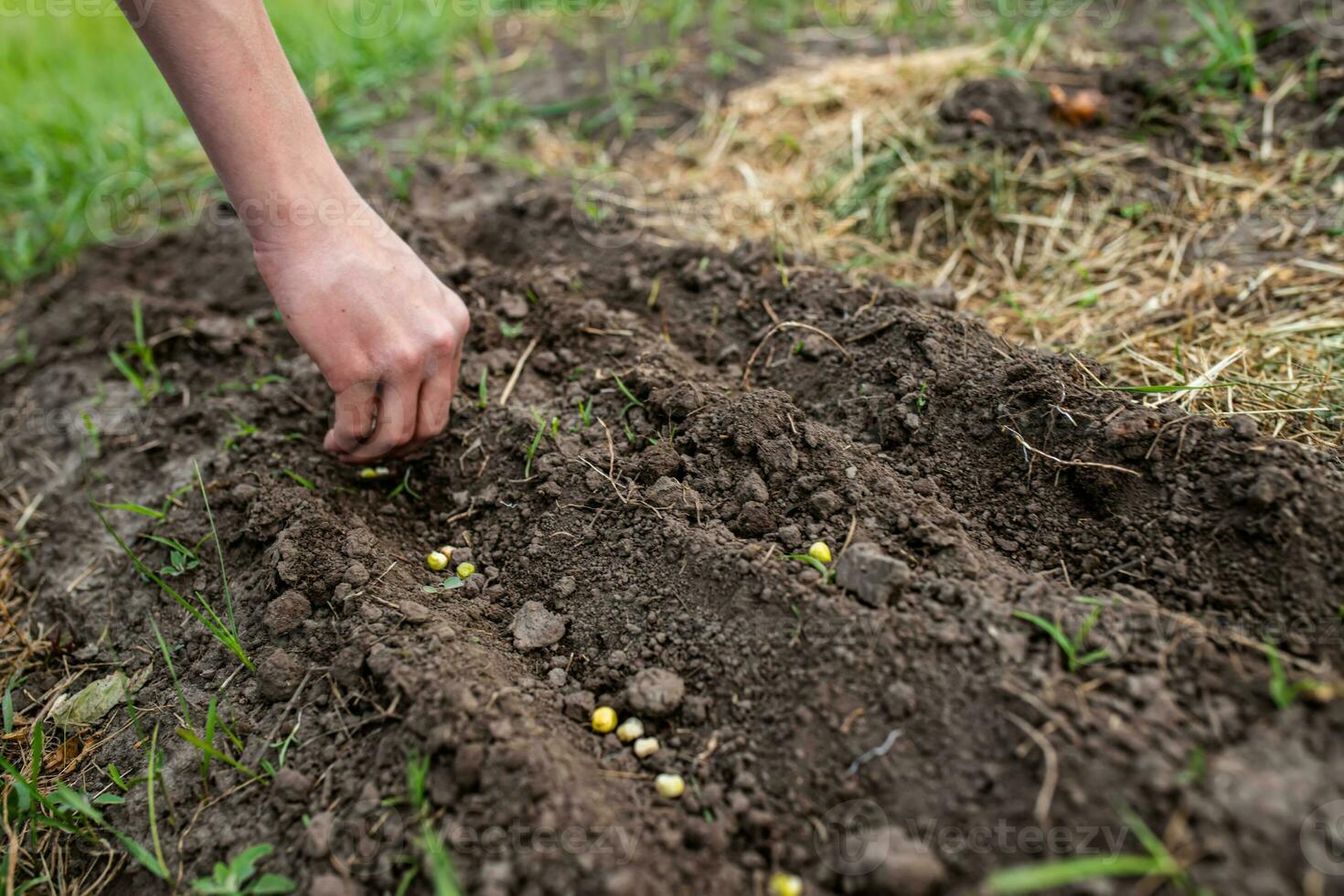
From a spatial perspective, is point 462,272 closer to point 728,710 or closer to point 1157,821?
point 728,710

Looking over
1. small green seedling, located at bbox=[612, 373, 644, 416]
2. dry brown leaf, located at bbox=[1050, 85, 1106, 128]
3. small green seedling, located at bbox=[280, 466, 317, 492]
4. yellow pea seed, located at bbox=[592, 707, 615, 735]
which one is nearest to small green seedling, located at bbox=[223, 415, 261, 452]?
small green seedling, located at bbox=[280, 466, 317, 492]

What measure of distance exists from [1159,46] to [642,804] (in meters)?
3.17

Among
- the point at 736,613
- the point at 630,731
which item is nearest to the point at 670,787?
the point at 630,731

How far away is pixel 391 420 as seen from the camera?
188 cm

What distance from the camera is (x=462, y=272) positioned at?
8.52 feet

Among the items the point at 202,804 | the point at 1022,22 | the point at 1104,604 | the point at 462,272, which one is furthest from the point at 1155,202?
the point at 202,804

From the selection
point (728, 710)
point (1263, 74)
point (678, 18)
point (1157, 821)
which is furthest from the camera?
point (678, 18)

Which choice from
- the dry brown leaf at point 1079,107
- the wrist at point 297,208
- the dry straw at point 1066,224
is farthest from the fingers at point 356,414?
the dry brown leaf at point 1079,107

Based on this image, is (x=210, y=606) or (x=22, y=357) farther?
(x=22, y=357)

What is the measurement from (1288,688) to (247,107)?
1966 mm

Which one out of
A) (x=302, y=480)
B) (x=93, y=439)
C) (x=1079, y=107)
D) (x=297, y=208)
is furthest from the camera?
(x=1079, y=107)

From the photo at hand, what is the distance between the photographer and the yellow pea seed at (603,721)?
1.57 m

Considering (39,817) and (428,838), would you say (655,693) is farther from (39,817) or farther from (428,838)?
(39,817)

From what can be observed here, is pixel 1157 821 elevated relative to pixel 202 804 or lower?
elevated
